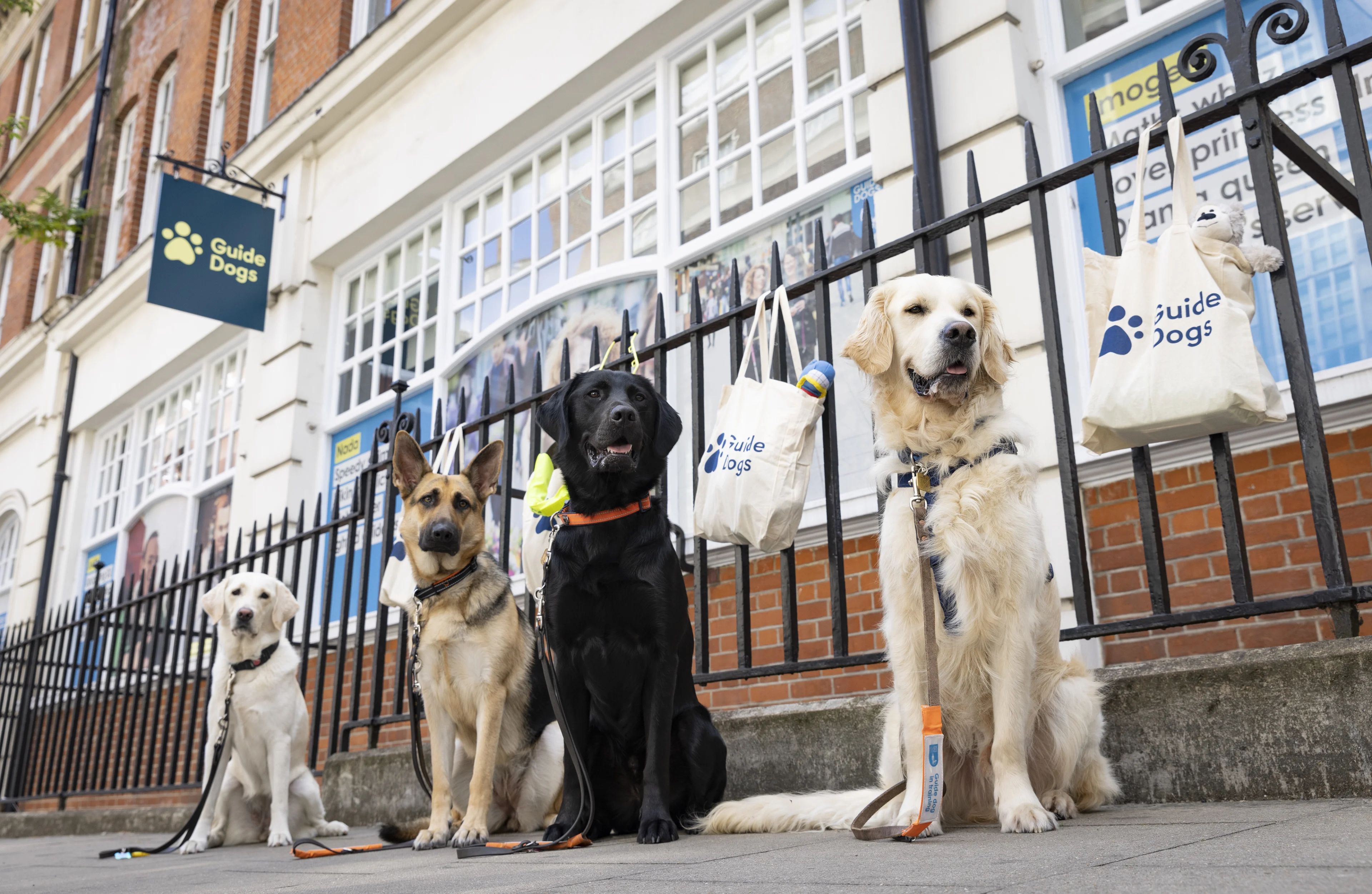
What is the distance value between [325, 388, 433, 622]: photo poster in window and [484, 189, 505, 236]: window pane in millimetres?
1552

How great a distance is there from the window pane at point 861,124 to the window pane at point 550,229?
2813mm

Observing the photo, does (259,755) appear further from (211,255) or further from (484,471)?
(211,255)

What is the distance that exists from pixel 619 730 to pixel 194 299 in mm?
8446

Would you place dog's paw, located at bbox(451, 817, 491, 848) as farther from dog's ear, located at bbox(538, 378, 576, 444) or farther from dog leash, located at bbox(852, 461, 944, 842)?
dog leash, located at bbox(852, 461, 944, 842)

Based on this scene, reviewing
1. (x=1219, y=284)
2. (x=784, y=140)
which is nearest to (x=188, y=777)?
(x=784, y=140)

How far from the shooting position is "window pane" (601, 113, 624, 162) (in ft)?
25.5

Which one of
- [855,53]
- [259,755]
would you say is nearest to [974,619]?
[259,755]

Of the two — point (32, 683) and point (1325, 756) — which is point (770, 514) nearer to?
point (1325, 756)

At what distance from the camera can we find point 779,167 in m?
6.46

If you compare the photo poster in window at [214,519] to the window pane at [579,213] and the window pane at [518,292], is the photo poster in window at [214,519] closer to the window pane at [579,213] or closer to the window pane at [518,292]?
the window pane at [518,292]

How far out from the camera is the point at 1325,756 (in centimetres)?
227

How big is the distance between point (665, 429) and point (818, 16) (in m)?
4.26

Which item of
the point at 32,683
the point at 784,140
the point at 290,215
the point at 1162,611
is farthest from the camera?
the point at 290,215

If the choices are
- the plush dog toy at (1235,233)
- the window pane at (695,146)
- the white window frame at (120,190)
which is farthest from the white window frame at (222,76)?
the plush dog toy at (1235,233)
